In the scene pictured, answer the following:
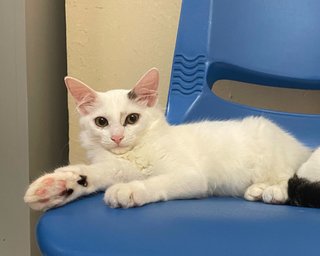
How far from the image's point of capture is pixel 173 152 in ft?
2.73

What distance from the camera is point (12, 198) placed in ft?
3.69

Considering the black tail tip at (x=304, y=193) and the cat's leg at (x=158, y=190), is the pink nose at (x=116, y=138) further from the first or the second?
the black tail tip at (x=304, y=193)

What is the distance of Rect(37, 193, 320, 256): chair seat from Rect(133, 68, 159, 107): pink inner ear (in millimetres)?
279

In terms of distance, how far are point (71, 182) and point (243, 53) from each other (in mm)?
555

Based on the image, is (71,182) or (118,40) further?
(118,40)

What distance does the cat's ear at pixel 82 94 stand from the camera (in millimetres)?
862

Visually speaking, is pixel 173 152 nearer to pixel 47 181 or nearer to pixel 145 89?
pixel 145 89

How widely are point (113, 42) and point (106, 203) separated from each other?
663mm

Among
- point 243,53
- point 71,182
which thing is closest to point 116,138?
point 71,182

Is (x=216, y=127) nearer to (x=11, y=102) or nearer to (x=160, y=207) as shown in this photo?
(x=160, y=207)

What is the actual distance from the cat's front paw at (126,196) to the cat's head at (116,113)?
183 millimetres

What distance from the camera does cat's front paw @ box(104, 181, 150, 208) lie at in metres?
0.64

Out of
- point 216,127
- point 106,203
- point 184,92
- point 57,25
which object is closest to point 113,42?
point 57,25

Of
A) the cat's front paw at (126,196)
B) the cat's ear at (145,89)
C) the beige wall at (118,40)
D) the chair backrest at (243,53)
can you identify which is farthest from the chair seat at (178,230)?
the beige wall at (118,40)
